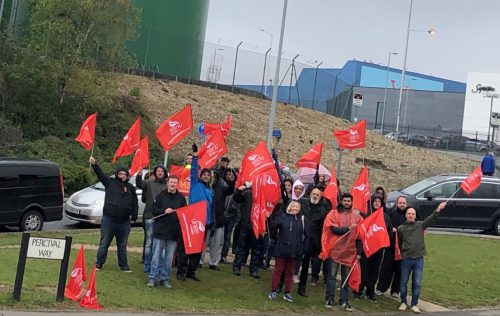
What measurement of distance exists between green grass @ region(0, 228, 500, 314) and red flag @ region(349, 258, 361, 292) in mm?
360

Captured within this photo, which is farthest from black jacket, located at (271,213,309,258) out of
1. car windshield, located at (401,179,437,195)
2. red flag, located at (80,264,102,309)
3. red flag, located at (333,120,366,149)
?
car windshield, located at (401,179,437,195)

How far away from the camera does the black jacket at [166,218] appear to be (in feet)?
33.0

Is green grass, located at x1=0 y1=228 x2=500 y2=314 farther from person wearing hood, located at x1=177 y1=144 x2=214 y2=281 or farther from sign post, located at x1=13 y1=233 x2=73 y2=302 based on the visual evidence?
sign post, located at x1=13 y1=233 x2=73 y2=302

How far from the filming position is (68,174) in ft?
81.7

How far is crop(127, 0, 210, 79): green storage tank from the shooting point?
42781mm

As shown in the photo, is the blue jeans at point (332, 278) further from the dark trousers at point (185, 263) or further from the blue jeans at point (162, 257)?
the blue jeans at point (162, 257)

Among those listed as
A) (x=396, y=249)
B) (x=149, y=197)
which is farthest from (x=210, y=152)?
Result: (x=396, y=249)

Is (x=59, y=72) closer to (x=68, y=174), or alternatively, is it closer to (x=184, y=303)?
(x=68, y=174)

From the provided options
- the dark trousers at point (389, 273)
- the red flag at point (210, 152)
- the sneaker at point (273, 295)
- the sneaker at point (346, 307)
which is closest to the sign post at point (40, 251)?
the sneaker at point (273, 295)

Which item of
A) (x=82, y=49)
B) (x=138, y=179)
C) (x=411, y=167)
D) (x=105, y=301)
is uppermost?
(x=82, y=49)

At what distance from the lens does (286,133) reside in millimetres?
39062

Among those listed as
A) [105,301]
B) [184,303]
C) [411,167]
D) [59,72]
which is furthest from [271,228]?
[411,167]

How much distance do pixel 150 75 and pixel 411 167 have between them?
16760 mm

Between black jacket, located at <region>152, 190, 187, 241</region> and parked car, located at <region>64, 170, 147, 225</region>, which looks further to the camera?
parked car, located at <region>64, 170, 147, 225</region>
